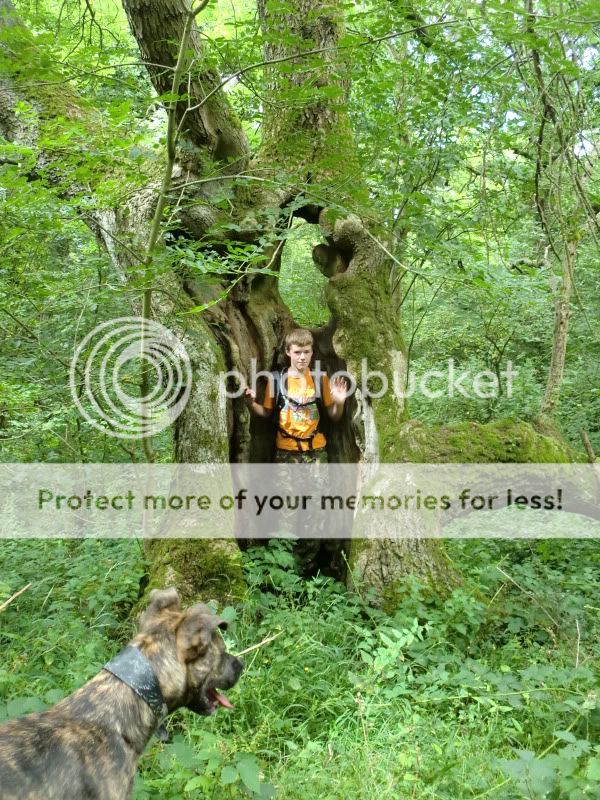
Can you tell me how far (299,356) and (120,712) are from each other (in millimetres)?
4127

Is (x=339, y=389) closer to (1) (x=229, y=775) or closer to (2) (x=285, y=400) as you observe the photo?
(2) (x=285, y=400)

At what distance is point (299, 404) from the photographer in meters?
Result: 6.54

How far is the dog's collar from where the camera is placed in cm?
262

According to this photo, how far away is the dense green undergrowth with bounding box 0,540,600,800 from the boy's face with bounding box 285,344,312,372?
1.78 metres

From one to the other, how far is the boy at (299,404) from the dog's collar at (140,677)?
3.74 m

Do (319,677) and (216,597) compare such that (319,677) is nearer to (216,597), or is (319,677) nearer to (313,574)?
(216,597)

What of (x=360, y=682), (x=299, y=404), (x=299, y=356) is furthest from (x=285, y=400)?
(x=360, y=682)

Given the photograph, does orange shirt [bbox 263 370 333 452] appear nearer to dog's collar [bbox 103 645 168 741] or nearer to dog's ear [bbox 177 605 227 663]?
dog's ear [bbox 177 605 227 663]

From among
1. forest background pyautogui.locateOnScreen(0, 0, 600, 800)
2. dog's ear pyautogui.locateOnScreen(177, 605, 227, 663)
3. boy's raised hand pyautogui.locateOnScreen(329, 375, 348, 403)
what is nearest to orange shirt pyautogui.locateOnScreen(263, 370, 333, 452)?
boy's raised hand pyautogui.locateOnScreen(329, 375, 348, 403)

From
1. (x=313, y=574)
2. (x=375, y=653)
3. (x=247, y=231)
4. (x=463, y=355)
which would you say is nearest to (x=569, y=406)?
(x=463, y=355)

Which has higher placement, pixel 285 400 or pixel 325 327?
pixel 325 327

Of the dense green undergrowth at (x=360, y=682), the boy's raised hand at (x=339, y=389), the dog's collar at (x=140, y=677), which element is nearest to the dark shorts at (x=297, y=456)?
the boy's raised hand at (x=339, y=389)

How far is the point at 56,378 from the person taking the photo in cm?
586

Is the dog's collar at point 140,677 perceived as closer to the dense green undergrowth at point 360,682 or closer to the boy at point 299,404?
the dense green undergrowth at point 360,682
